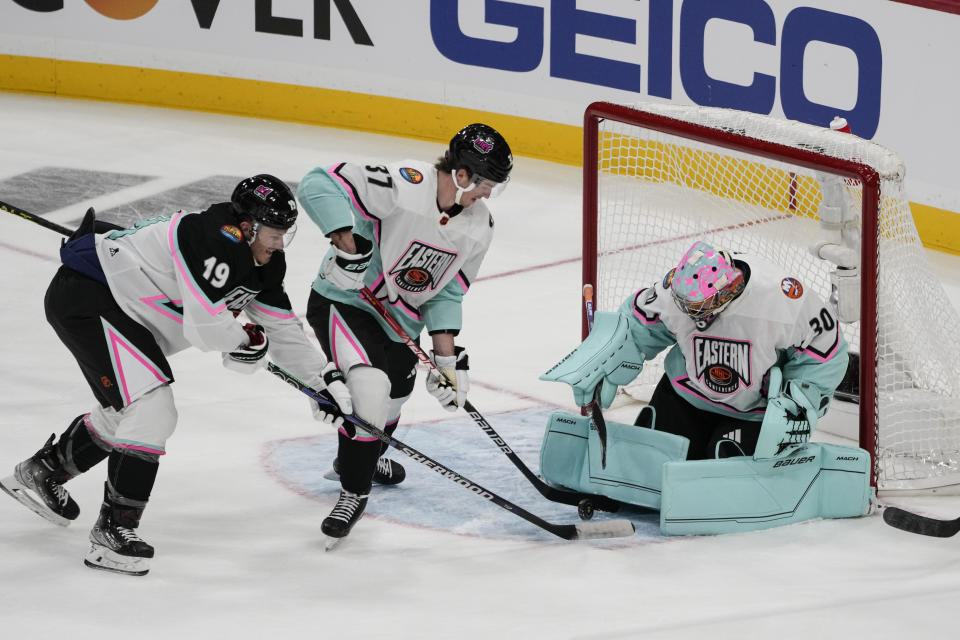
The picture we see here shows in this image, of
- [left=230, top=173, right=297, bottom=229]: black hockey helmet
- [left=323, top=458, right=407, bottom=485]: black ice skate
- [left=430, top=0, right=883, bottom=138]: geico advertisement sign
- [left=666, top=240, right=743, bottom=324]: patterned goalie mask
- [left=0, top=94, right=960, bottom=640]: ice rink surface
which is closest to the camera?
[left=0, top=94, right=960, bottom=640]: ice rink surface

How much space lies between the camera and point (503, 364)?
522cm

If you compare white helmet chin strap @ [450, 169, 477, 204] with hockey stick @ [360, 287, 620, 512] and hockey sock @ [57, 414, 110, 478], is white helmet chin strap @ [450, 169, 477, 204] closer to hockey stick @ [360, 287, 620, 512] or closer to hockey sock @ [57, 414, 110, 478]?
hockey stick @ [360, 287, 620, 512]

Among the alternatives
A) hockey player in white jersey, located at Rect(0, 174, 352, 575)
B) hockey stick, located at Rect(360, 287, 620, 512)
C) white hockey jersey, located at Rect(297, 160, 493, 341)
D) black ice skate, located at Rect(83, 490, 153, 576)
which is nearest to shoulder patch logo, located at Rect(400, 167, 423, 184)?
white hockey jersey, located at Rect(297, 160, 493, 341)

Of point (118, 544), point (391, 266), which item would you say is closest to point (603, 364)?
point (391, 266)

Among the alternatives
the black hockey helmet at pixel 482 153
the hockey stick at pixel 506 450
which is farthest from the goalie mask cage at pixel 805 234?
the black hockey helmet at pixel 482 153

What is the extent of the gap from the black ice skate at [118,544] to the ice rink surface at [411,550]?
3 centimetres

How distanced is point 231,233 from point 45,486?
33.7 inches

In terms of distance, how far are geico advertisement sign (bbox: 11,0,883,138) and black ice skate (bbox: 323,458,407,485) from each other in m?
2.94

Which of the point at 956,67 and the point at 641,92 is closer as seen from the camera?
the point at 956,67

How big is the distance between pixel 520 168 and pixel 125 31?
2390 mm

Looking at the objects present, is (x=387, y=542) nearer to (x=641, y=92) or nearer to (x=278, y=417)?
(x=278, y=417)

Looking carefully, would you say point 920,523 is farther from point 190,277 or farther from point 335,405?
point 190,277

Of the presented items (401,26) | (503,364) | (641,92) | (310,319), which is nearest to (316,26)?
(401,26)

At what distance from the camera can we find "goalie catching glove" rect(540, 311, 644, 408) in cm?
396
